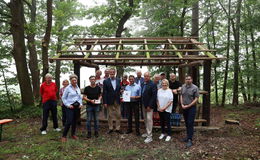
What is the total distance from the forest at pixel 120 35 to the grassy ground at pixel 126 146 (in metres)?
0.05

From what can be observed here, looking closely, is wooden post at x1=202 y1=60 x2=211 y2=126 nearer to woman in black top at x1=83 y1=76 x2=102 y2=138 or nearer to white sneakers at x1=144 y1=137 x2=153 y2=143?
white sneakers at x1=144 y1=137 x2=153 y2=143

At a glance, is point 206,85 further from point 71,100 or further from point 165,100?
point 71,100

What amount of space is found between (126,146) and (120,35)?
9.11 meters

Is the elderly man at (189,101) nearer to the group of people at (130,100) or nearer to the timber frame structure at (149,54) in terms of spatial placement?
the group of people at (130,100)

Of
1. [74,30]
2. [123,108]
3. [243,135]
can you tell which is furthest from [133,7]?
[243,135]

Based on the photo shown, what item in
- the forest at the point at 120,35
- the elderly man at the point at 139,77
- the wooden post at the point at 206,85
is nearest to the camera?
the wooden post at the point at 206,85

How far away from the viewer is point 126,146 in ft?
18.7

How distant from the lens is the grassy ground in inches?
193

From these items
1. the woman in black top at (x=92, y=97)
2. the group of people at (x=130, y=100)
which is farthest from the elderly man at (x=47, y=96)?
the woman in black top at (x=92, y=97)

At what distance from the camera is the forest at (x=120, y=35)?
7.99 meters

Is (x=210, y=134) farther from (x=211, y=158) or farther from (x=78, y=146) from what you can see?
(x=78, y=146)

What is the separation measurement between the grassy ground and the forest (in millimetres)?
49

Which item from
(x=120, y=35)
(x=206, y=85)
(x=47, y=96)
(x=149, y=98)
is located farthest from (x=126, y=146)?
(x=120, y=35)

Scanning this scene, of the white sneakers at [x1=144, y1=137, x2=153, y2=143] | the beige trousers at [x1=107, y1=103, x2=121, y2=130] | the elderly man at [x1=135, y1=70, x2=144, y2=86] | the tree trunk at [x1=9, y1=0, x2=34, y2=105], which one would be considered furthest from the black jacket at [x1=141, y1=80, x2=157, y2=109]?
the tree trunk at [x1=9, y1=0, x2=34, y2=105]
